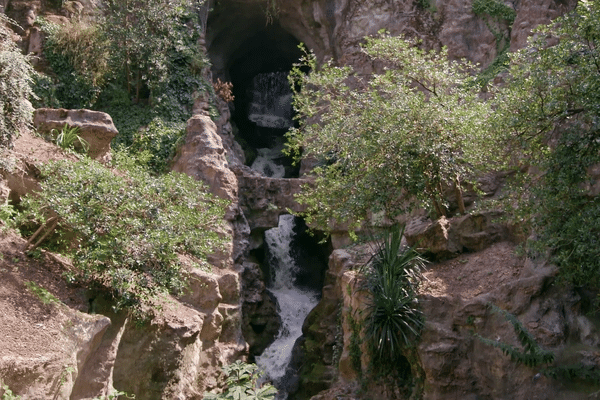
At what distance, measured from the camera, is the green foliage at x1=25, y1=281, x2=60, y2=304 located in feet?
26.1

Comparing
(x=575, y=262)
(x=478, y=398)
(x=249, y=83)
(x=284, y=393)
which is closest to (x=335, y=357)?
(x=284, y=393)

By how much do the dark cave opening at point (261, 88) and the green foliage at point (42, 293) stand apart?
1597cm

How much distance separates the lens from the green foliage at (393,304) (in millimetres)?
9914

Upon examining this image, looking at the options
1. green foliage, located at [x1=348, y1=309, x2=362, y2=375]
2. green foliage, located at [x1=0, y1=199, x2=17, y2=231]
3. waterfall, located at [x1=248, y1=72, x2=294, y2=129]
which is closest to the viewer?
green foliage, located at [x1=0, y1=199, x2=17, y2=231]

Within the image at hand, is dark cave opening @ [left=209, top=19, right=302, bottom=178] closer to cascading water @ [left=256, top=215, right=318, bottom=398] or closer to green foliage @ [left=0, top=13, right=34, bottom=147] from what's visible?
cascading water @ [left=256, top=215, right=318, bottom=398]

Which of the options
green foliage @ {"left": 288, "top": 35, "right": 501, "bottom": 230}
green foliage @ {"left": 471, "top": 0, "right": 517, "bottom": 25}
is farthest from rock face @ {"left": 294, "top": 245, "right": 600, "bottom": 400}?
green foliage @ {"left": 471, "top": 0, "right": 517, "bottom": 25}

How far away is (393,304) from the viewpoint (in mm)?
9984

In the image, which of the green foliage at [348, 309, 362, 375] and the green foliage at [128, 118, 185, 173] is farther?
the green foliage at [128, 118, 185, 173]

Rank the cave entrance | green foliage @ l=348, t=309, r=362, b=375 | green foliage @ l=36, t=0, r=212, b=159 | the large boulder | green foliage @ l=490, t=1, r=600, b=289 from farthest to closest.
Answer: the cave entrance → green foliage @ l=36, t=0, r=212, b=159 → the large boulder → green foliage @ l=348, t=309, r=362, b=375 → green foliage @ l=490, t=1, r=600, b=289

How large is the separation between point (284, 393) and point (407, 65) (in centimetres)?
888

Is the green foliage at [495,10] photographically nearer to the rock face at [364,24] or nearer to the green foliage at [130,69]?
the rock face at [364,24]

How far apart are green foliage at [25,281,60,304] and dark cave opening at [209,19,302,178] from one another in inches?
629

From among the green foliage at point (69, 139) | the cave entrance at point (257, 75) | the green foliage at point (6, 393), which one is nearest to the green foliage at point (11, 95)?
the green foliage at point (69, 139)

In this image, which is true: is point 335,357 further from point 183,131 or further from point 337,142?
point 183,131
